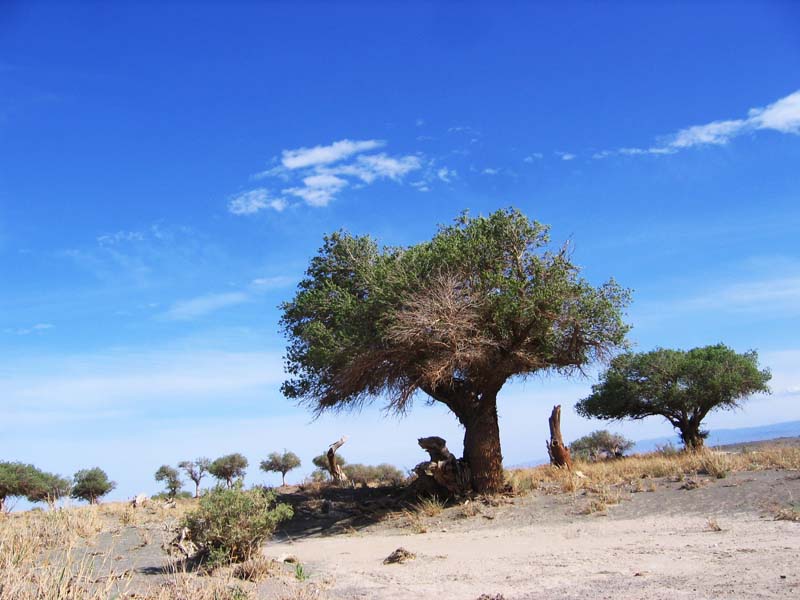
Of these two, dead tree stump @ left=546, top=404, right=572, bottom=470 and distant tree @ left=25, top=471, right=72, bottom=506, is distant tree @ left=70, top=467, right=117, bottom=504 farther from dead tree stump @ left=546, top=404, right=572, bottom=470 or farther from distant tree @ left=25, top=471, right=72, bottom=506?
dead tree stump @ left=546, top=404, right=572, bottom=470

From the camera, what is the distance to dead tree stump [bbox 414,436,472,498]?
18266 mm

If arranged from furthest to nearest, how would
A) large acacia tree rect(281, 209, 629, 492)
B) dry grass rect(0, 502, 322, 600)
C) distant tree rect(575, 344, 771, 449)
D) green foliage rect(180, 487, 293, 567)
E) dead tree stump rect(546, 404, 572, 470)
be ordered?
distant tree rect(575, 344, 771, 449) < dead tree stump rect(546, 404, 572, 470) < large acacia tree rect(281, 209, 629, 492) < green foliage rect(180, 487, 293, 567) < dry grass rect(0, 502, 322, 600)

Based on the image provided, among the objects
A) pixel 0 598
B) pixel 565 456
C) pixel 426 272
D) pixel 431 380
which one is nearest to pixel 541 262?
pixel 426 272

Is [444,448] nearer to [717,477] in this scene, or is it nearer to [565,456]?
[565,456]

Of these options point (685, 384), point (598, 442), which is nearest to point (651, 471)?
point (685, 384)

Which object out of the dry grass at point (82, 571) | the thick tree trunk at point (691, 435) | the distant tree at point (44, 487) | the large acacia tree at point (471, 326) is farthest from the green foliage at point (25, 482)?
the thick tree trunk at point (691, 435)

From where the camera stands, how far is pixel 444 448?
19125mm

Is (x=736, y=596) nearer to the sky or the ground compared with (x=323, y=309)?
nearer to the ground

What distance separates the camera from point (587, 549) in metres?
10.5

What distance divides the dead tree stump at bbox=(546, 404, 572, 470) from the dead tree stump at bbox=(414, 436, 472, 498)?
550 cm

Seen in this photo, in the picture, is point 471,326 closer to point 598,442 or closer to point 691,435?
→ point 691,435

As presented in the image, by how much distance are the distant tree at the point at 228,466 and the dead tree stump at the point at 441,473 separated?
28.0 metres

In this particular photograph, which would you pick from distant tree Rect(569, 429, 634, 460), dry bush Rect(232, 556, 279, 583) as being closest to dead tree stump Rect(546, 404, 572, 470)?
dry bush Rect(232, 556, 279, 583)

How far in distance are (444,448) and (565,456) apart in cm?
576
